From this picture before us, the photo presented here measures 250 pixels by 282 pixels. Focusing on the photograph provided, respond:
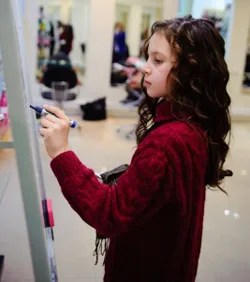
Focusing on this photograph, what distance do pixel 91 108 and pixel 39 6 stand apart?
1794mm

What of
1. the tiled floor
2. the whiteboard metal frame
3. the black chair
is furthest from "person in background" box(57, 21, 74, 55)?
the whiteboard metal frame

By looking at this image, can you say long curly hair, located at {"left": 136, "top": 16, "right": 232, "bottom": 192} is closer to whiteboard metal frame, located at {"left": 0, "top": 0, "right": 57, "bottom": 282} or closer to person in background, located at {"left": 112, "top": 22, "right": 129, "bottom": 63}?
whiteboard metal frame, located at {"left": 0, "top": 0, "right": 57, "bottom": 282}

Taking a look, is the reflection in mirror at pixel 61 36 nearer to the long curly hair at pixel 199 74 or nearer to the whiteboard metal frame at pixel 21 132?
the long curly hair at pixel 199 74

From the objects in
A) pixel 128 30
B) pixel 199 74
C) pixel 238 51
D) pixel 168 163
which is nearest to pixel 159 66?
pixel 199 74

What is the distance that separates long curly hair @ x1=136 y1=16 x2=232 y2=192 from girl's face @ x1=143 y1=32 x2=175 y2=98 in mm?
14

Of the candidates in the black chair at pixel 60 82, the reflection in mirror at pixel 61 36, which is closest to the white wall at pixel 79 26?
the reflection in mirror at pixel 61 36

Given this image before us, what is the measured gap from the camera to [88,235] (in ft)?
8.87

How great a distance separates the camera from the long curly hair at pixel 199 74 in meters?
0.98

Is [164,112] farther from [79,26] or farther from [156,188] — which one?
[79,26]

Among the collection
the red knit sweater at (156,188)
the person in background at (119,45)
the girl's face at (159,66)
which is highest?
the girl's face at (159,66)

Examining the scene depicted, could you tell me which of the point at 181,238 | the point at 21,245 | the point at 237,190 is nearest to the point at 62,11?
the point at 237,190

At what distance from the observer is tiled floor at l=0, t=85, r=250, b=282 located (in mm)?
2316

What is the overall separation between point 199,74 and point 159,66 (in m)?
0.11

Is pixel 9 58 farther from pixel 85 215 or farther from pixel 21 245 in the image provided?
pixel 21 245
